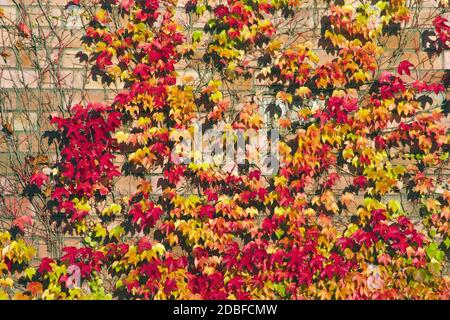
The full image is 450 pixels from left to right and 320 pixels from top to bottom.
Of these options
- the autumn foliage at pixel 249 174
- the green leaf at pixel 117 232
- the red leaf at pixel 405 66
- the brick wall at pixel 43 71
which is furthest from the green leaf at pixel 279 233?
the red leaf at pixel 405 66

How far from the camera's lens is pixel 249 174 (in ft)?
16.6

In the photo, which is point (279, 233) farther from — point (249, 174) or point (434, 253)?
point (434, 253)

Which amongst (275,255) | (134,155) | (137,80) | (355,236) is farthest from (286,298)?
(137,80)

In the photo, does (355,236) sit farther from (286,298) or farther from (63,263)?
(63,263)

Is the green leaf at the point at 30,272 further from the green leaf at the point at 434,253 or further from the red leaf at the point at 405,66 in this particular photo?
the red leaf at the point at 405,66

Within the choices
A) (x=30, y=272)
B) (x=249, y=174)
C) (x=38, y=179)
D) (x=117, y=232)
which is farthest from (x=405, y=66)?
(x=30, y=272)

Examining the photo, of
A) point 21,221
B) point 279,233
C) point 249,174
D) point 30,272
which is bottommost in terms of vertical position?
point 30,272

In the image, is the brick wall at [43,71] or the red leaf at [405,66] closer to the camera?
the red leaf at [405,66]

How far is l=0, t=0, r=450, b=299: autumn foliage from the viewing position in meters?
4.99

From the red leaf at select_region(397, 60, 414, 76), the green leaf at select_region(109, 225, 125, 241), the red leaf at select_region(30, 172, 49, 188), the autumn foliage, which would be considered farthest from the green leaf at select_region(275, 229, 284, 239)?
the red leaf at select_region(30, 172, 49, 188)

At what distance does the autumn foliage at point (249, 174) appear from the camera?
196 inches

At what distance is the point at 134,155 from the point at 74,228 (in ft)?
2.56

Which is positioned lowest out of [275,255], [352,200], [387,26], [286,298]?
[286,298]

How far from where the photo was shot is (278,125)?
202 inches
